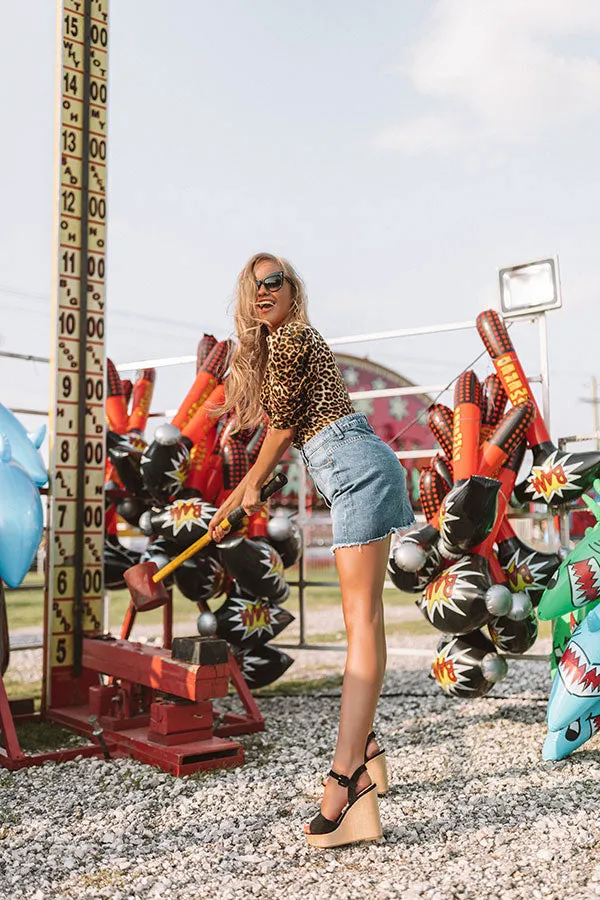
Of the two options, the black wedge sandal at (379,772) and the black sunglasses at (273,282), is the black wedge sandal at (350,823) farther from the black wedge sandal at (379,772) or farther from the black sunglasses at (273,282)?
the black sunglasses at (273,282)

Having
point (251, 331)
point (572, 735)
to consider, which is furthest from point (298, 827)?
point (251, 331)

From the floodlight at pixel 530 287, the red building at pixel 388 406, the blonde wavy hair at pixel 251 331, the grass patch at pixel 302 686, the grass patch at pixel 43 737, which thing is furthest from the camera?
the red building at pixel 388 406

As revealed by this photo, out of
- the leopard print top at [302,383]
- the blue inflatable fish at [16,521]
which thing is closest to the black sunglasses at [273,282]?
the leopard print top at [302,383]

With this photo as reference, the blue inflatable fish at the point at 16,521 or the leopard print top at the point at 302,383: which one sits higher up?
the leopard print top at the point at 302,383

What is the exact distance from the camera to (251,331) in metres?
2.71

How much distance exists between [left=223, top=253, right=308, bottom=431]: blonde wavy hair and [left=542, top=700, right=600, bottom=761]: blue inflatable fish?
5.68ft

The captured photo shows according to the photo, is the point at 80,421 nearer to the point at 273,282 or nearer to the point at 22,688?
the point at 273,282

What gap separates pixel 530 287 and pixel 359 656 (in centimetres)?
267

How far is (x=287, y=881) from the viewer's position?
2.14 metres

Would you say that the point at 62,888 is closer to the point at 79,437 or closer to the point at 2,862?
the point at 2,862

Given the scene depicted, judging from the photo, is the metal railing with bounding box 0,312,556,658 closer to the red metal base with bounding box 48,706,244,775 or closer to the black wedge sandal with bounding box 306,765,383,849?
the red metal base with bounding box 48,706,244,775

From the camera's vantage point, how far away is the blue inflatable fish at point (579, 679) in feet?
9.89

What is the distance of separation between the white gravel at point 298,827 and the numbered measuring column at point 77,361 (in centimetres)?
99

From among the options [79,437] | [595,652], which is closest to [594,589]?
[595,652]
